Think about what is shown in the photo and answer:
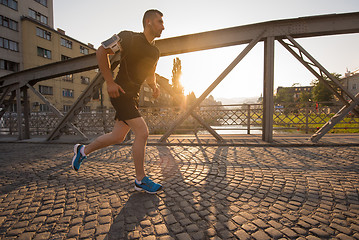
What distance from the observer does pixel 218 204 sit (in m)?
1.92

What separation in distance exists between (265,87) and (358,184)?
352 cm

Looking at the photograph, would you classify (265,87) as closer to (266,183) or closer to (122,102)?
(266,183)

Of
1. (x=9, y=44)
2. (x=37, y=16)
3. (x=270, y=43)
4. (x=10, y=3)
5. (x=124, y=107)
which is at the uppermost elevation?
(x=37, y=16)

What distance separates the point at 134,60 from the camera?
7.25 feet

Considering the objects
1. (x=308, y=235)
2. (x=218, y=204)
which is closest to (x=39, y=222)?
(x=218, y=204)

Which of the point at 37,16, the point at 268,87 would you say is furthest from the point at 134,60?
the point at 37,16

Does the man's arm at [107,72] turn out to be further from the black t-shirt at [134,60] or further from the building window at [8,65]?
the building window at [8,65]

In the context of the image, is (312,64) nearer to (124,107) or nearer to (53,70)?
(124,107)

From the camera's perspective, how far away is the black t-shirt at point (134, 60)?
2.17 m

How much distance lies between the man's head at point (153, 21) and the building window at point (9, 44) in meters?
32.8

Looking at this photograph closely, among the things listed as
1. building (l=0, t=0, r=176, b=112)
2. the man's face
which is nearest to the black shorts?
the man's face

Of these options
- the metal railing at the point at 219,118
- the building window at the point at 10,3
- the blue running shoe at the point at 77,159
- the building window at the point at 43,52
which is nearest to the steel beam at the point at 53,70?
the metal railing at the point at 219,118

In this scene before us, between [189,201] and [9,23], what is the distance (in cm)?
3628

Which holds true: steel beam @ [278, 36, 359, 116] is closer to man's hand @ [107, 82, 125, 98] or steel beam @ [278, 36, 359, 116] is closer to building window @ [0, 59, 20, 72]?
man's hand @ [107, 82, 125, 98]
